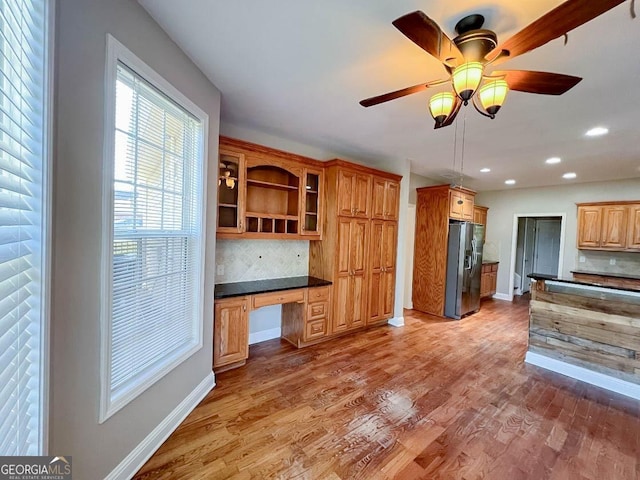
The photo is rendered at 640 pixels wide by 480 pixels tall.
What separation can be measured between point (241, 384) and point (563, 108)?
12.7 feet

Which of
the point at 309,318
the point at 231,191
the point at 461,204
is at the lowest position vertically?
the point at 309,318

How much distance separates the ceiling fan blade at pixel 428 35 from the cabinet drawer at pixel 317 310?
2.75 metres

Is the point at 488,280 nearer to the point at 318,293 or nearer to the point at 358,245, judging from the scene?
the point at 358,245

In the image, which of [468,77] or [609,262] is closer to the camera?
[468,77]

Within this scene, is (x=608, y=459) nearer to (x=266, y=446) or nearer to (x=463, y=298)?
(x=266, y=446)

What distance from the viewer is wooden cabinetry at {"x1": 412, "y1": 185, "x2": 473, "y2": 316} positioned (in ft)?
16.0

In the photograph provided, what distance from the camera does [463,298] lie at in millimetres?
4840

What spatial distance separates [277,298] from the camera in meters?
3.10

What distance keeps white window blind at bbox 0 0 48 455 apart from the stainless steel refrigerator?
16.7 feet

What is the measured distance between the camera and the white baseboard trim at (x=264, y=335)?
3488 millimetres

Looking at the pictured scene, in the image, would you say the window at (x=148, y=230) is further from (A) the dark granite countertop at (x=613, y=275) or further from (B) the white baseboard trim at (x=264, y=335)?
(A) the dark granite countertop at (x=613, y=275)

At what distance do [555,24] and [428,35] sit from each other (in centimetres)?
50

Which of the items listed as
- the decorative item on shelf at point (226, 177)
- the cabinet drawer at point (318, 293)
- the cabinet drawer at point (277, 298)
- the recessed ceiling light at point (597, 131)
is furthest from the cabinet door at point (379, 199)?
the recessed ceiling light at point (597, 131)

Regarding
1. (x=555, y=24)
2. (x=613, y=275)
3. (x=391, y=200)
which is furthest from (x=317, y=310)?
(x=613, y=275)
